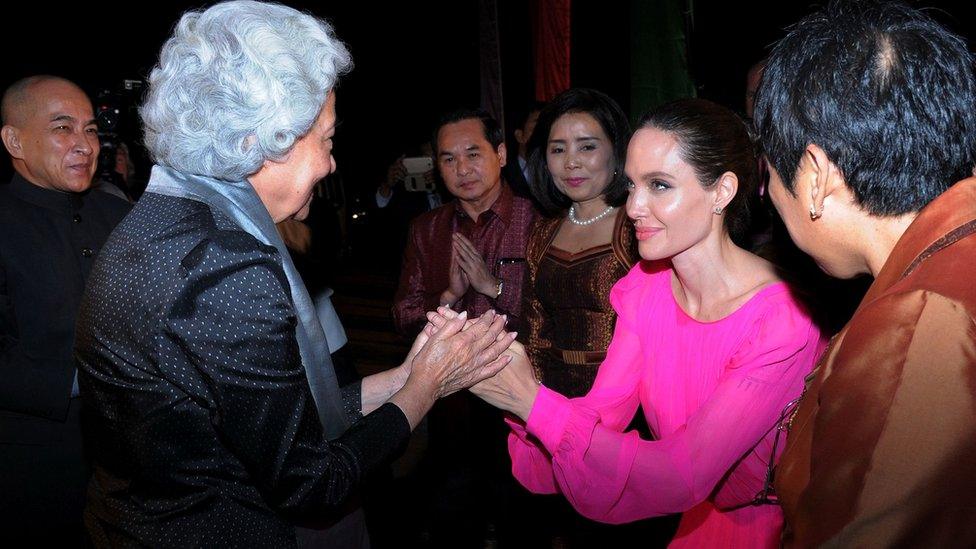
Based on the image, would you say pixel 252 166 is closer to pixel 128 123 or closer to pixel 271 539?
pixel 271 539

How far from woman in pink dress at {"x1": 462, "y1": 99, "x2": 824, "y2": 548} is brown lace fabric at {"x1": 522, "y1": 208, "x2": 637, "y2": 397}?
552mm

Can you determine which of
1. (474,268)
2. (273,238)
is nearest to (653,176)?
(273,238)

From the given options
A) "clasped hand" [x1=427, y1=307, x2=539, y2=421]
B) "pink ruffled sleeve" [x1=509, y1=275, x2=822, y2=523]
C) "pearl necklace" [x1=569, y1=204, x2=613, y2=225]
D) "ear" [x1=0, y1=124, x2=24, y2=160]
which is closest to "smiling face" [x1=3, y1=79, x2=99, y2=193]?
"ear" [x1=0, y1=124, x2=24, y2=160]

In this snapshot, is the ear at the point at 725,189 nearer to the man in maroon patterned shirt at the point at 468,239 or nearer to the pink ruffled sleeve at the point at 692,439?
the pink ruffled sleeve at the point at 692,439

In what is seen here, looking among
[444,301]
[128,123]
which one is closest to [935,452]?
[444,301]

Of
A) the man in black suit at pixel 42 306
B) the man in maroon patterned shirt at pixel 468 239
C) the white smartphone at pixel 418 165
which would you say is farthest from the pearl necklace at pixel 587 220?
the white smartphone at pixel 418 165

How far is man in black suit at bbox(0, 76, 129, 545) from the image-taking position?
248cm

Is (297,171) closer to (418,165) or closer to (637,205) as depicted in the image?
(637,205)

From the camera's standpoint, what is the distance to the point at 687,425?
169cm

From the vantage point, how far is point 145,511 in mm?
1346

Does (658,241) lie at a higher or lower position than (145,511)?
higher

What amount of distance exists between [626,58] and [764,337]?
7087 millimetres

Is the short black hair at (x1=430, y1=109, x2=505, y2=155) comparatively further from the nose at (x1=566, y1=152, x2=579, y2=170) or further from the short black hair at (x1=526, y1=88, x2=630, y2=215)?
the nose at (x1=566, y1=152, x2=579, y2=170)

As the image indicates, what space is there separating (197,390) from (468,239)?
7.36 feet
